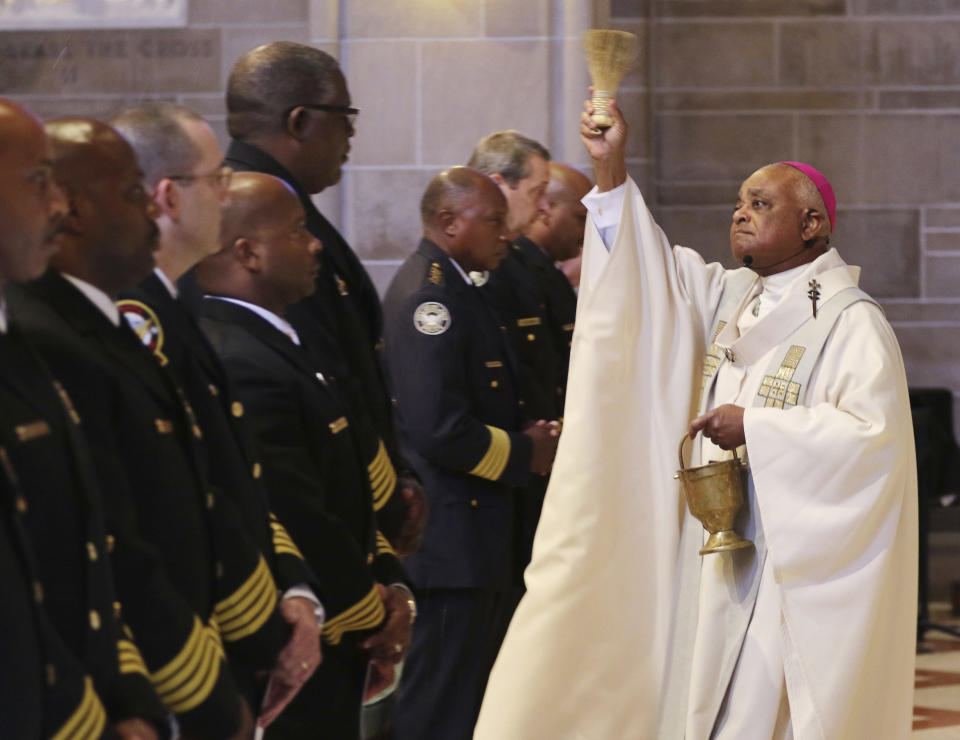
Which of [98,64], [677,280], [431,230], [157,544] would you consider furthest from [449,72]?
[157,544]

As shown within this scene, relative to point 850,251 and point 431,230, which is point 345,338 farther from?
point 850,251

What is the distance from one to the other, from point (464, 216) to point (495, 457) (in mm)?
847

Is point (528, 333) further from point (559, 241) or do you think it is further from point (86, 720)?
point (86, 720)

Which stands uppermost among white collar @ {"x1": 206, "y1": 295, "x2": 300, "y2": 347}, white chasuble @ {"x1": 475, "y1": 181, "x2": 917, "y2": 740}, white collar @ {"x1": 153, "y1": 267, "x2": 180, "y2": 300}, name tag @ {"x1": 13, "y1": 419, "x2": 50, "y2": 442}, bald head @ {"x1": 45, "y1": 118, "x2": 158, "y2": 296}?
bald head @ {"x1": 45, "y1": 118, "x2": 158, "y2": 296}

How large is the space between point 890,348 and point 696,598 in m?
0.89

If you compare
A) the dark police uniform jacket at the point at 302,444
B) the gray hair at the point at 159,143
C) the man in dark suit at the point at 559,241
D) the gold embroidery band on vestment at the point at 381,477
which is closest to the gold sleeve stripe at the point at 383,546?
the gold embroidery band on vestment at the point at 381,477

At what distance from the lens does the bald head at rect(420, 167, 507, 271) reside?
502 centimetres

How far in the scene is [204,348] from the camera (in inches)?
108

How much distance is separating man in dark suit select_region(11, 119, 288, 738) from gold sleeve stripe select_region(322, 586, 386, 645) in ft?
2.24

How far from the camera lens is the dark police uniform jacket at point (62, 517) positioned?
1.94m

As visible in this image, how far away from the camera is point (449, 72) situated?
7.04 meters

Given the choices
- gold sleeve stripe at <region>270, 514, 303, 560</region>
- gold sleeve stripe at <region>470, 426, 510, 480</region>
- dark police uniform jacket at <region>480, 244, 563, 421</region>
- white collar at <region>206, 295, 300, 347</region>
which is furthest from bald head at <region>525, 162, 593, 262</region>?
gold sleeve stripe at <region>270, 514, 303, 560</region>

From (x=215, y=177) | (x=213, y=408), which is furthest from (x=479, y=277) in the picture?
(x=213, y=408)

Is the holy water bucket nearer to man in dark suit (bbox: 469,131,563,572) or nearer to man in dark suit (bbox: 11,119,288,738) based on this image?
man in dark suit (bbox: 469,131,563,572)
